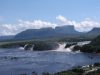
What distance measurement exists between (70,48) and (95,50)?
Answer: 18945mm

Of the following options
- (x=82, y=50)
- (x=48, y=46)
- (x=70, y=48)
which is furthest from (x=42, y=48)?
(x=82, y=50)

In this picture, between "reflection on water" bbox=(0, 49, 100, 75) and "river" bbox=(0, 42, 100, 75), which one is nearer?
"river" bbox=(0, 42, 100, 75)

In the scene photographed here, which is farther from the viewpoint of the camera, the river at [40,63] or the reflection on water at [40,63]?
the reflection on water at [40,63]

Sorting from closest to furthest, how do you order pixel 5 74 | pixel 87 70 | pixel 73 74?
pixel 73 74 < pixel 87 70 < pixel 5 74

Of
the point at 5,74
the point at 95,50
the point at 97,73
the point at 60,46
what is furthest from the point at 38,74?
the point at 60,46

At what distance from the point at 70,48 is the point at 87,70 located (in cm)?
7034

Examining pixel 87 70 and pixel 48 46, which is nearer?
pixel 87 70

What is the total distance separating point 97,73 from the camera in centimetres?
4909

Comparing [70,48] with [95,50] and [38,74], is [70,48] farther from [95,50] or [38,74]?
[38,74]

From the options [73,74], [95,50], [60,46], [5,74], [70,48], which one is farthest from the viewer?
[60,46]

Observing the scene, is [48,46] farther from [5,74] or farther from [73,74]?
[73,74]

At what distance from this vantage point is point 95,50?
105562mm

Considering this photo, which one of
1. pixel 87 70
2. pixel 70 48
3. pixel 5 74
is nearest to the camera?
pixel 87 70

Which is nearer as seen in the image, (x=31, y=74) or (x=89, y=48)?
(x=31, y=74)
